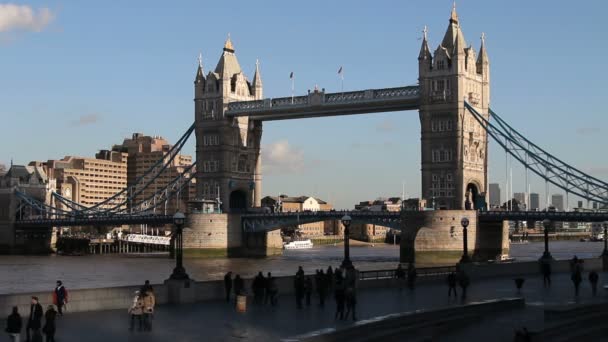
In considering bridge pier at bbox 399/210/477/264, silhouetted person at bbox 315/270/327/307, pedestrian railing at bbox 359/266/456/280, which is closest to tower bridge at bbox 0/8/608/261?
bridge pier at bbox 399/210/477/264

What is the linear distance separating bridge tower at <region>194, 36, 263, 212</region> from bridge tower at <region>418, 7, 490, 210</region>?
26.2 metres

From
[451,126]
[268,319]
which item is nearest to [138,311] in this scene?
[268,319]

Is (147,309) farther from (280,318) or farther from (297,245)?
(297,245)

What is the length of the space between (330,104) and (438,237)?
20.4 meters

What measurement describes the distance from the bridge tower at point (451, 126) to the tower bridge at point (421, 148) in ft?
0.31

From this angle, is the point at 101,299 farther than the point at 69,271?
No

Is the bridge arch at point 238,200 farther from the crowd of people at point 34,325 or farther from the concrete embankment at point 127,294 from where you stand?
the crowd of people at point 34,325

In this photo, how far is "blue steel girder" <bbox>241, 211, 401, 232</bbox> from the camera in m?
93.5

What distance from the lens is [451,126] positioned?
90812 millimetres

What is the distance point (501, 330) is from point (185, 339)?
9456mm

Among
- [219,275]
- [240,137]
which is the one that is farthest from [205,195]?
[219,275]

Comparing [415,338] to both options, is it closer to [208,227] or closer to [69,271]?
[69,271]

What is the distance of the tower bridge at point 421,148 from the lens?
87.6 meters

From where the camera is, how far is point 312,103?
99.5m
